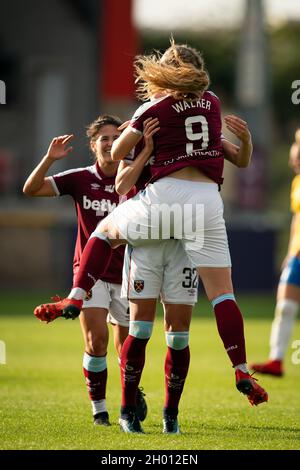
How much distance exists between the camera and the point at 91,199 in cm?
744

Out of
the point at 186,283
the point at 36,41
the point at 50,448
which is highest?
the point at 36,41

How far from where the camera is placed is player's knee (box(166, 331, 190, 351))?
6734mm

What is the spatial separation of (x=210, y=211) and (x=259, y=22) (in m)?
18.3

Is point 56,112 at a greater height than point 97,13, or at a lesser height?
lesser

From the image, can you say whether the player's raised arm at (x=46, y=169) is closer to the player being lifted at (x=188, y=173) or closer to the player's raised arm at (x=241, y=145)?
the player being lifted at (x=188, y=173)

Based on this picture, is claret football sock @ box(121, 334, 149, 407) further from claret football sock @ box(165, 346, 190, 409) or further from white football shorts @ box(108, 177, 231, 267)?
white football shorts @ box(108, 177, 231, 267)

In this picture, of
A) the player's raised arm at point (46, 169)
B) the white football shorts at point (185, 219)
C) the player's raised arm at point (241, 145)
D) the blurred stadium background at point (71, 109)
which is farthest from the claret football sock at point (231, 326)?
the blurred stadium background at point (71, 109)

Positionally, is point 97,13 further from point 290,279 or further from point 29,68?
point 290,279

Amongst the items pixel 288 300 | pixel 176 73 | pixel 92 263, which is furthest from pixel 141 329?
pixel 288 300

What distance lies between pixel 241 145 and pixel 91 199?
3.74 feet

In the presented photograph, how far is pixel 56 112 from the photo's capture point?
92.8 feet

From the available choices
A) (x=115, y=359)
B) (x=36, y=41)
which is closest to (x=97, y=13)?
(x=36, y=41)

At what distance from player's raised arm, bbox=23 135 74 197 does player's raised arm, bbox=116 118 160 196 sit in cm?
63

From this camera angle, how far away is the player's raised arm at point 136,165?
255 inches
